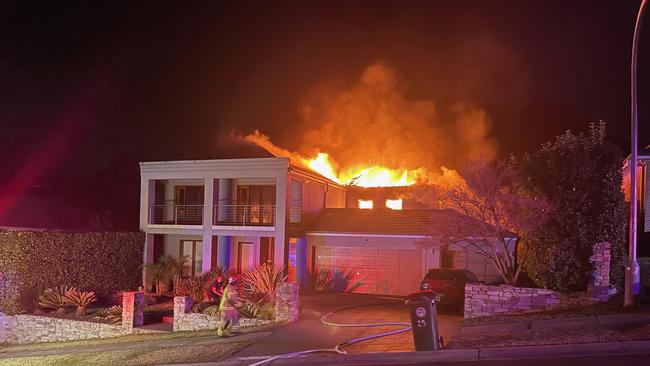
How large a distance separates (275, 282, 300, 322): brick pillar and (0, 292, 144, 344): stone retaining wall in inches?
171

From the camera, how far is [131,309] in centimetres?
1680

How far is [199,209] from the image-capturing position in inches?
1038

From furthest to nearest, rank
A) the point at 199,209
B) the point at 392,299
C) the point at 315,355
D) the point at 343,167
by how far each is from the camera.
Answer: the point at 343,167, the point at 199,209, the point at 392,299, the point at 315,355

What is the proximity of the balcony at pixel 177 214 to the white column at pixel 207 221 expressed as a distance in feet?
4.29

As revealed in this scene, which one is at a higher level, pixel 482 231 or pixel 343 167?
pixel 343 167

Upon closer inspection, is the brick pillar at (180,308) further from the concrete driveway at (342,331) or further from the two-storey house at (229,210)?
the two-storey house at (229,210)

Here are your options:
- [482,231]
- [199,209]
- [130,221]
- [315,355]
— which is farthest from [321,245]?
[130,221]

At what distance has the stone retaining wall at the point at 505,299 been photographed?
47.0ft

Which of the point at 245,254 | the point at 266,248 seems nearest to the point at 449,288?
the point at 266,248

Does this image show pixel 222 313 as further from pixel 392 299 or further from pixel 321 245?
pixel 321 245

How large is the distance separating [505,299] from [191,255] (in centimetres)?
1580

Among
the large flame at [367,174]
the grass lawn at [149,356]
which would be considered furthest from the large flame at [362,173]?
the grass lawn at [149,356]

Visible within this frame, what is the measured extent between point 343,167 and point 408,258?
1539 centimetres

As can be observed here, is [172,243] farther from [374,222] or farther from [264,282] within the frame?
[264,282]
